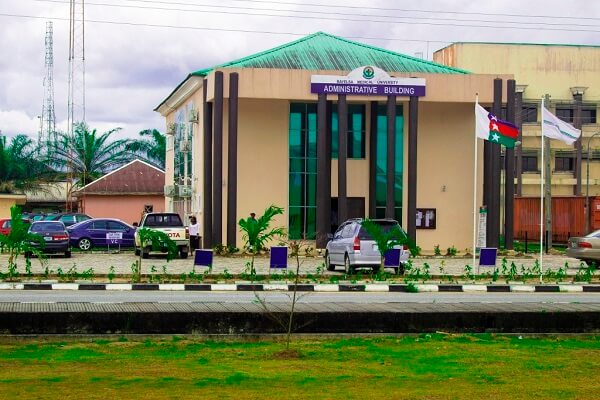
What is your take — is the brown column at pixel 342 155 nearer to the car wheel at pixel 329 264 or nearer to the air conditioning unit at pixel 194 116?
the air conditioning unit at pixel 194 116

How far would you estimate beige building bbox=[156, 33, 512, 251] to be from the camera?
42219 millimetres

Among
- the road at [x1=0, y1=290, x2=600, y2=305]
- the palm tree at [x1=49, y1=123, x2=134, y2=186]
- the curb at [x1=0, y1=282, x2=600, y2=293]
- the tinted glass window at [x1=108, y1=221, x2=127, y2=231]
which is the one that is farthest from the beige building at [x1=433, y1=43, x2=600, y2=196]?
the road at [x1=0, y1=290, x2=600, y2=305]

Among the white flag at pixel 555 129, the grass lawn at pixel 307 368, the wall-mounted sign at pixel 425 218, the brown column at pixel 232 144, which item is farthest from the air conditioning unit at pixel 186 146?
the grass lawn at pixel 307 368

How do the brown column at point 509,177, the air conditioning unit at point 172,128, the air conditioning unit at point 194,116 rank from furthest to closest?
the air conditioning unit at point 172,128
the air conditioning unit at point 194,116
the brown column at point 509,177

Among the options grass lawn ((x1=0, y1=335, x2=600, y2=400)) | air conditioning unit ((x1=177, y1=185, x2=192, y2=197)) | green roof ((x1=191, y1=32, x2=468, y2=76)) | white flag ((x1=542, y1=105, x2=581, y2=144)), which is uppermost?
green roof ((x1=191, y1=32, x2=468, y2=76))

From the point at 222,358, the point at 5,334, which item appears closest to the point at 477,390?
the point at 222,358

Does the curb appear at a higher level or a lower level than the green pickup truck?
lower

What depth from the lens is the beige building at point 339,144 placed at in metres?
42.2

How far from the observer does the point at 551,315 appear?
584 inches

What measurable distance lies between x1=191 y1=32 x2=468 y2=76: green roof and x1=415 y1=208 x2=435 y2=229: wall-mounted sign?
5.89 metres

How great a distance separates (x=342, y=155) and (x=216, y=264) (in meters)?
8.96

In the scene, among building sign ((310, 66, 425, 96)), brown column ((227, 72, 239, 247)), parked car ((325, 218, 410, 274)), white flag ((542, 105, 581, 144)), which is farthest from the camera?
building sign ((310, 66, 425, 96))

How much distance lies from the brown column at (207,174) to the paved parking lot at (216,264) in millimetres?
3196

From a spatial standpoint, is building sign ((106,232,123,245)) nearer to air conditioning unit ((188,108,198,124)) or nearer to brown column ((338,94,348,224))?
air conditioning unit ((188,108,198,124))
